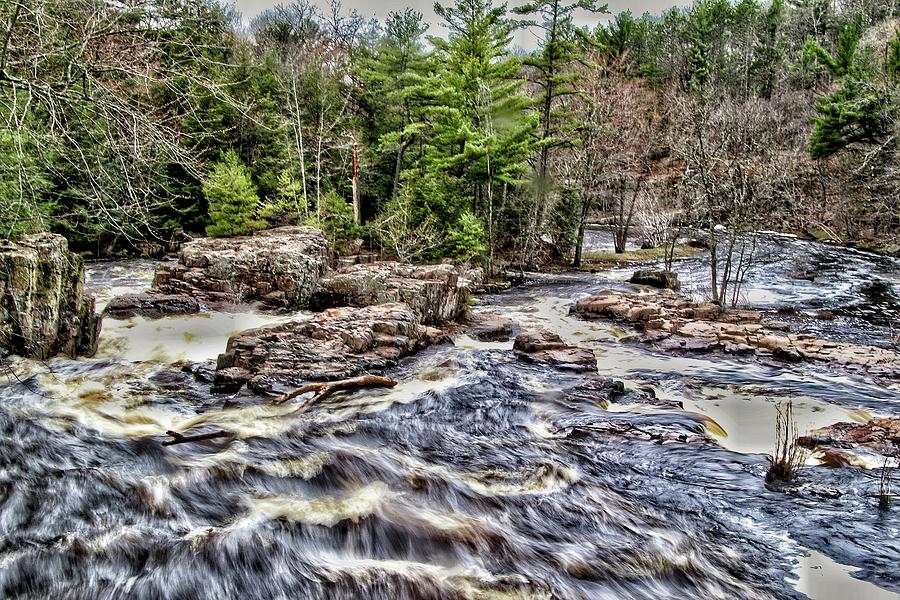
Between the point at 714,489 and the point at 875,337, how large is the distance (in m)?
10.4

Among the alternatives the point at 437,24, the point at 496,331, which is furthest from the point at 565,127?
the point at 496,331

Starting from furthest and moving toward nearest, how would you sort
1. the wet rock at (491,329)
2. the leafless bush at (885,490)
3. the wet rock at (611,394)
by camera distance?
1. the wet rock at (491,329)
2. the wet rock at (611,394)
3. the leafless bush at (885,490)

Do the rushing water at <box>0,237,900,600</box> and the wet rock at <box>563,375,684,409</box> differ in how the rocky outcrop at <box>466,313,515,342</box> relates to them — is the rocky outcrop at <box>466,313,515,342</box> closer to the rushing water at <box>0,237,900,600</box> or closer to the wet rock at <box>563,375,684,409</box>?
the rushing water at <box>0,237,900,600</box>

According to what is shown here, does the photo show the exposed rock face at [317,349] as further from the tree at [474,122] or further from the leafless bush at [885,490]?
the tree at [474,122]

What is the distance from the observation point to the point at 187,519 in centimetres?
466

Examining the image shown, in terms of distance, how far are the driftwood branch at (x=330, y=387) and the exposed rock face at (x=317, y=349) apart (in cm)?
51

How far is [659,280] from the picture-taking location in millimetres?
19594

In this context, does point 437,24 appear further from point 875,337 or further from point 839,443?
point 839,443

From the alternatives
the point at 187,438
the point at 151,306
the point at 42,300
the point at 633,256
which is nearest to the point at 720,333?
the point at 187,438

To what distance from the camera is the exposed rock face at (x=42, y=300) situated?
839 cm

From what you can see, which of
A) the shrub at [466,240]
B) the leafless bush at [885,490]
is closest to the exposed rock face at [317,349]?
the leafless bush at [885,490]

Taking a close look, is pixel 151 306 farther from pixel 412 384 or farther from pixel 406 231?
pixel 406 231

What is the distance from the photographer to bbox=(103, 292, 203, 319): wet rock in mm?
13008

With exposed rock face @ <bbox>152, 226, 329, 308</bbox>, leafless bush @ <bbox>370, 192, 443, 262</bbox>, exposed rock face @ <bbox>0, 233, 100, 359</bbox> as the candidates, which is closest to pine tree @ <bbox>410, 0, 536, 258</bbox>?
leafless bush @ <bbox>370, 192, 443, 262</bbox>
